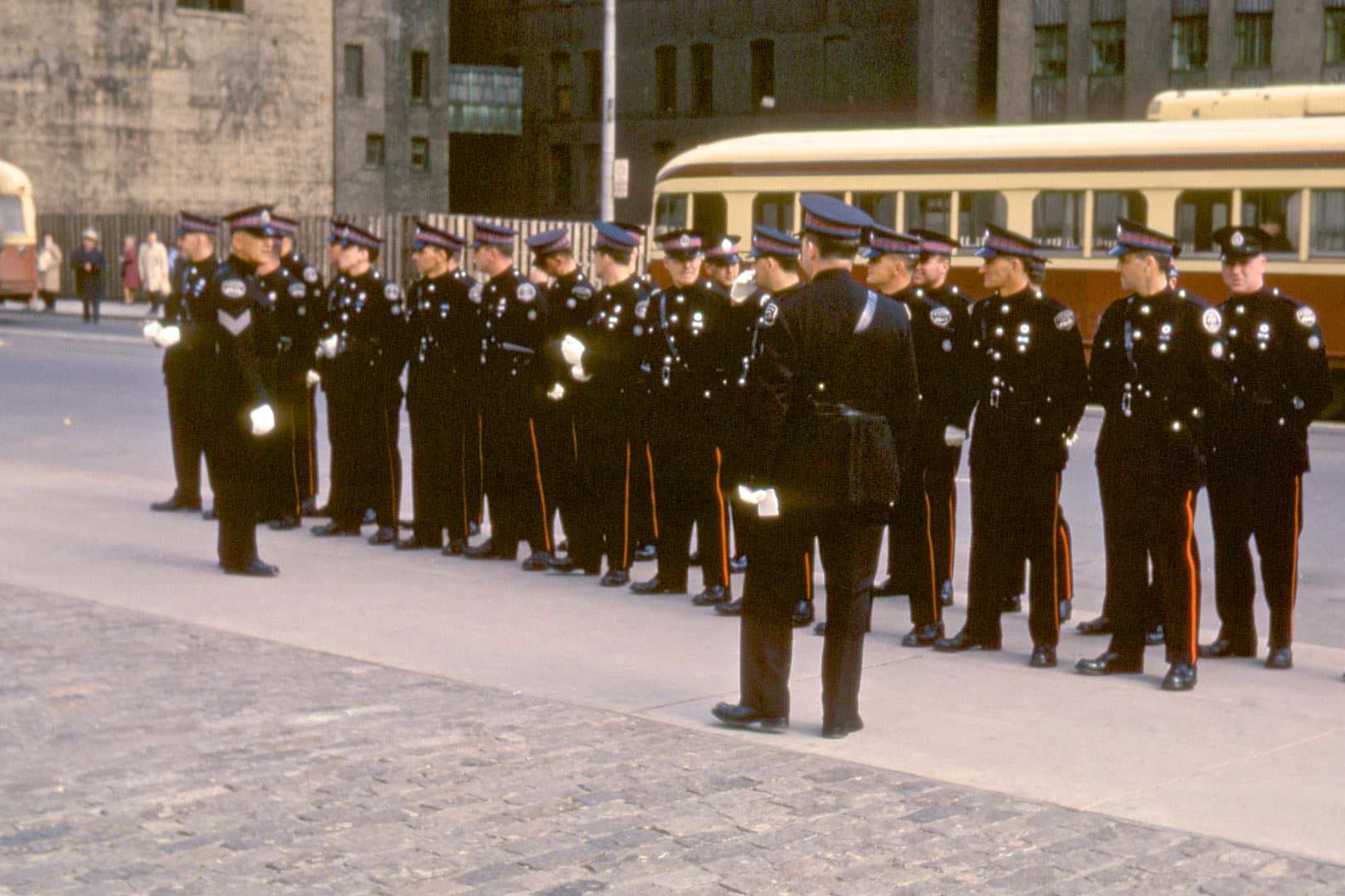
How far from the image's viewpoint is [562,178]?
2667 inches

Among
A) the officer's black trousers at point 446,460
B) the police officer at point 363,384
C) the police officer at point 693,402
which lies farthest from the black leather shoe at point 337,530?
the police officer at point 693,402

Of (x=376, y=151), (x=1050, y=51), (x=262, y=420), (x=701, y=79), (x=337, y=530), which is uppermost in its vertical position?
(x=701, y=79)

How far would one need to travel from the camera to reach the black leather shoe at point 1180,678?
311 inches

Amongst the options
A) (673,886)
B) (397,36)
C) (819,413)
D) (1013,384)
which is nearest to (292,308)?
(1013,384)

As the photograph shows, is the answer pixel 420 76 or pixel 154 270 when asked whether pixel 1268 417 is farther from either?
pixel 420 76

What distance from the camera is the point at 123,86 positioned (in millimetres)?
56125

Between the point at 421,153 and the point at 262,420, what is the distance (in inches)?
2260

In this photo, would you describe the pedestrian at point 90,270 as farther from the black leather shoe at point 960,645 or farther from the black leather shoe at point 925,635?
the black leather shoe at point 960,645

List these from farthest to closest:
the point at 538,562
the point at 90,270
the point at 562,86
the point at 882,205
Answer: the point at 562,86
the point at 90,270
the point at 882,205
the point at 538,562

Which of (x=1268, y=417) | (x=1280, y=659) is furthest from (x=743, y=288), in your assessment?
(x=1280, y=659)

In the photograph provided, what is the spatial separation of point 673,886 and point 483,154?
6693 centimetres

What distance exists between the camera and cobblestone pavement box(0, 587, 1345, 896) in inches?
210

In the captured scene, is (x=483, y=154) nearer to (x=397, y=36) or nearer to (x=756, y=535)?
(x=397, y=36)

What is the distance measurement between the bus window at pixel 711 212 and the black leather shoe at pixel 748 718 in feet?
67.1
